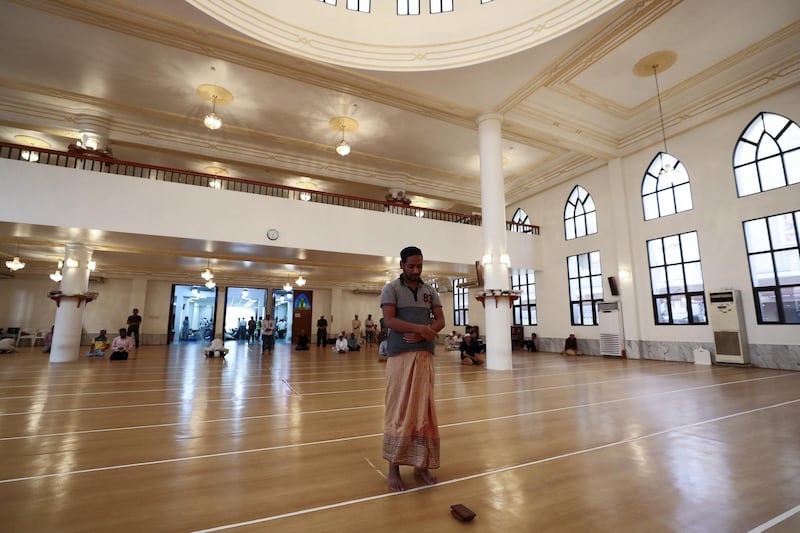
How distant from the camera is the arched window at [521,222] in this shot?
14.9m

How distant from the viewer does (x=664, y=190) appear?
10734 millimetres

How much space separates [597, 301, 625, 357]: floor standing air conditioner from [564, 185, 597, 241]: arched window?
2.75 meters

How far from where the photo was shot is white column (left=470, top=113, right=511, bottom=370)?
28.9 feet

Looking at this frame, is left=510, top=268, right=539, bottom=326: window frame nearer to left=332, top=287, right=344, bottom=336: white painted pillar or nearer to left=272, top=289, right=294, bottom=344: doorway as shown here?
left=332, top=287, right=344, bottom=336: white painted pillar

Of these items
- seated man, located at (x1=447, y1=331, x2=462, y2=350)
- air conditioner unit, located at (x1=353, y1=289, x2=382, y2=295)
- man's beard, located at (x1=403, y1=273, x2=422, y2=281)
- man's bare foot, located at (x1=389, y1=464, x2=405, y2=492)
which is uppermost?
air conditioner unit, located at (x1=353, y1=289, x2=382, y2=295)

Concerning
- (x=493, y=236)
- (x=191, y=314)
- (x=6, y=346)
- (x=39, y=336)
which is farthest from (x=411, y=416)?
(x=191, y=314)

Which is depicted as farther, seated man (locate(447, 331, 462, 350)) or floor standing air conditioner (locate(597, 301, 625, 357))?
seated man (locate(447, 331, 462, 350))

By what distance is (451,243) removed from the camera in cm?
1151

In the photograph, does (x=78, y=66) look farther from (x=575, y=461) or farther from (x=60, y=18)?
(x=575, y=461)

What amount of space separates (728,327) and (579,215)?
5.78 metres

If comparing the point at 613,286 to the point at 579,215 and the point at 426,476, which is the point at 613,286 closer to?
the point at 579,215

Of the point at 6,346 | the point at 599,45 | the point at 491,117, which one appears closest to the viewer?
the point at 599,45

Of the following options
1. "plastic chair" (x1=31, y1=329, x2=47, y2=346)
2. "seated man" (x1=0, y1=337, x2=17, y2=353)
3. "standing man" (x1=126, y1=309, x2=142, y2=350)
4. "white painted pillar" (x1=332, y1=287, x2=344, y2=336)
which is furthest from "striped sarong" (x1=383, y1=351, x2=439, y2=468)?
"plastic chair" (x1=31, y1=329, x2=47, y2=346)

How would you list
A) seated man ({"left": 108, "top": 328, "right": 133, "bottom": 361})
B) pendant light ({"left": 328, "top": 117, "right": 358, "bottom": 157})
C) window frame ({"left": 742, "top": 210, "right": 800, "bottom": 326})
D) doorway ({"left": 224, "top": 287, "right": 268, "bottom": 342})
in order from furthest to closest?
1. doorway ({"left": 224, "top": 287, "right": 268, "bottom": 342})
2. pendant light ({"left": 328, "top": 117, "right": 358, "bottom": 157})
3. seated man ({"left": 108, "top": 328, "right": 133, "bottom": 361})
4. window frame ({"left": 742, "top": 210, "right": 800, "bottom": 326})
